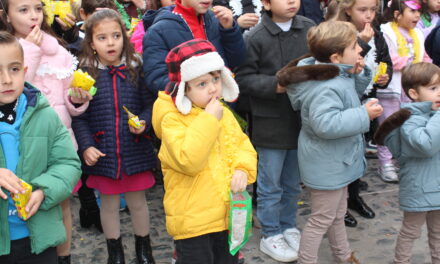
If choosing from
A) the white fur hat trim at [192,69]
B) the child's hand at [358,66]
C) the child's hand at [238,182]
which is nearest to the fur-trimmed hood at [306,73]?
the child's hand at [358,66]

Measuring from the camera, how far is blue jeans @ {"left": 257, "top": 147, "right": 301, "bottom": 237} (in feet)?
12.6

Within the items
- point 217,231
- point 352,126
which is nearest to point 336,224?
point 352,126

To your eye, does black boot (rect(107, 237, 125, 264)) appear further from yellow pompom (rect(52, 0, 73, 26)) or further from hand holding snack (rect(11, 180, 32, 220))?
yellow pompom (rect(52, 0, 73, 26))

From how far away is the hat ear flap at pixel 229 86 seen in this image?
2906 mm

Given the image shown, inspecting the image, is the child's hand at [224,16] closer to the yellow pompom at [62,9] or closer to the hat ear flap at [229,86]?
the hat ear flap at [229,86]

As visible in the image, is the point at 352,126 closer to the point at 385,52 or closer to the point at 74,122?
the point at 385,52

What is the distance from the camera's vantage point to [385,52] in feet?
14.5

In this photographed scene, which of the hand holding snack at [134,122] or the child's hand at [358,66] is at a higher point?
the child's hand at [358,66]

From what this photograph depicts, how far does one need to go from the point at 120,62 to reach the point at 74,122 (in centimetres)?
53

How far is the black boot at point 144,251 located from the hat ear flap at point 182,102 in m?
1.37

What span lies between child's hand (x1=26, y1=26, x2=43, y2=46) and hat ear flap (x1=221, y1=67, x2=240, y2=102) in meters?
1.24

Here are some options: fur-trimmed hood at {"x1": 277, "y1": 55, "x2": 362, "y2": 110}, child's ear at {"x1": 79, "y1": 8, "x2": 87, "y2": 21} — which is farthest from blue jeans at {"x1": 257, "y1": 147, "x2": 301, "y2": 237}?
child's ear at {"x1": 79, "y1": 8, "x2": 87, "y2": 21}

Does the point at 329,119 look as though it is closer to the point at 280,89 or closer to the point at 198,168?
the point at 280,89

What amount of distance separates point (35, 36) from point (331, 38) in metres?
1.92
